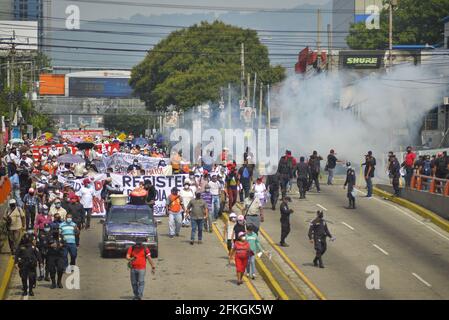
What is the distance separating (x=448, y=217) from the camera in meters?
34.6

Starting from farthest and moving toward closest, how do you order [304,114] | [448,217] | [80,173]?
1. [304,114]
2. [80,173]
3. [448,217]

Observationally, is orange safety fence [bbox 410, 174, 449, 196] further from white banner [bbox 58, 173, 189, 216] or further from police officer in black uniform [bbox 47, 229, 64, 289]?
police officer in black uniform [bbox 47, 229, 64, 289]

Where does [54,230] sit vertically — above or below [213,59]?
below

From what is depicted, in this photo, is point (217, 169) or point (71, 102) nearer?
point (217, 169)

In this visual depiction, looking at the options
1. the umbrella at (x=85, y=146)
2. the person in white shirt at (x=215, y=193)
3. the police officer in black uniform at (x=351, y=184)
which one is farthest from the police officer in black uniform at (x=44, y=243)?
the umbrella at (x=85, y=146)

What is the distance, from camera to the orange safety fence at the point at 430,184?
1400 inches

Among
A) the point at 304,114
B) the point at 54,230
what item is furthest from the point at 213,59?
the point at 54,230

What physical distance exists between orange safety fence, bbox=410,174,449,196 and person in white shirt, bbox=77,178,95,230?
1202 centimetres

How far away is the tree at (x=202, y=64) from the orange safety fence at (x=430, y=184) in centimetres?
6438

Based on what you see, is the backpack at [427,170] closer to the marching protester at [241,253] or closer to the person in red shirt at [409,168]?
the person in red shirt at [409,168]

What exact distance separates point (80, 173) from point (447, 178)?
1320 cm

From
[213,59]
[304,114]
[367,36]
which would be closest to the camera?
[304,114]

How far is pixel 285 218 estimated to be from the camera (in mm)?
29094
